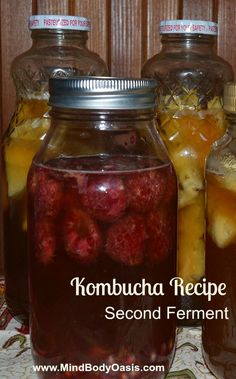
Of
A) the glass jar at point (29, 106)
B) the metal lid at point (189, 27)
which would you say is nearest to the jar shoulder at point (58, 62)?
the glass jar at point (29, 106)

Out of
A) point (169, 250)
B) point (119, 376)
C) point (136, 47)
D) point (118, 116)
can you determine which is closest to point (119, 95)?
point (118, 116)

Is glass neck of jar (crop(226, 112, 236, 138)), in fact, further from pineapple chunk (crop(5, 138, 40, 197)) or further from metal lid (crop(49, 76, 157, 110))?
pineapple chunk (crop(5, 138, 40, 197))

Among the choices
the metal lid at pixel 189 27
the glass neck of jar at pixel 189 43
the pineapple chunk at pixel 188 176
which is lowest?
the pineapple chunk at pixel 188 176

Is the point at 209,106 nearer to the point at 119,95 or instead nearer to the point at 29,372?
the point at 119,95

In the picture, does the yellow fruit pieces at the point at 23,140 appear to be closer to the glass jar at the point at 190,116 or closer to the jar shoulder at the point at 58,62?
Answer: the jar shoulder at the point at 58,62

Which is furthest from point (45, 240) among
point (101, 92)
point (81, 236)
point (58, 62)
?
point (58, 62)

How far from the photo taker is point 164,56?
0.81 metres

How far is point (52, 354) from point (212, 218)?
8.5 inches

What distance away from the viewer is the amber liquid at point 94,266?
1.98 feet

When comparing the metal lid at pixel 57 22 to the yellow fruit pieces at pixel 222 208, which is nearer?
the yellow fruit pieces at pixel 222 208

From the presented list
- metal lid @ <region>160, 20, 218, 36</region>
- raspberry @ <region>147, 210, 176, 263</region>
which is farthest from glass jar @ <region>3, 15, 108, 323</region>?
raspberry @ <region>147, 210, 176, 263</region>

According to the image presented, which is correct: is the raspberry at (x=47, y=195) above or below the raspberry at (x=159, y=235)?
above

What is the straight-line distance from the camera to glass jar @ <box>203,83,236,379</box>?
2.12ft

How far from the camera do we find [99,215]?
23.7 inches
